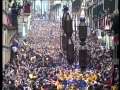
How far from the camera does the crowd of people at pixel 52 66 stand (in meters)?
6.79

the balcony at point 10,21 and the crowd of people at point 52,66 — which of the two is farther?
the crowd of people at point 52,66

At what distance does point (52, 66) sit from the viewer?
22.5 feet

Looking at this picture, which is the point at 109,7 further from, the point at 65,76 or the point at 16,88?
the point at 16,88

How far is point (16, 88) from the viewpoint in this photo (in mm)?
6742

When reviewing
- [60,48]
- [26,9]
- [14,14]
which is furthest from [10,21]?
[60,48]

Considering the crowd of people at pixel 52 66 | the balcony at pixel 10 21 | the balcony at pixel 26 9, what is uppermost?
the balcony at pixel 26 9

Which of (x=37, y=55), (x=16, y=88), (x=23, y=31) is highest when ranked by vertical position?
(x=23, y=31)

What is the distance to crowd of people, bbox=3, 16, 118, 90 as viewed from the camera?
6.79 m

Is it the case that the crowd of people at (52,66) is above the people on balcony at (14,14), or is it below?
below

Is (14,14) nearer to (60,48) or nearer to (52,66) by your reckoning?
(60,48)

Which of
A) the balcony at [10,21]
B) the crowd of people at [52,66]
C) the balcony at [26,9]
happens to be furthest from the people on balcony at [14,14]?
the crowd of people at [52,66]

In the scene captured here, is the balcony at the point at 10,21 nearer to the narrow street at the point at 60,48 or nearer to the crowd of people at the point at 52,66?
the narrow street at the point at 60,48

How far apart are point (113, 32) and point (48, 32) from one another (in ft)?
3.75

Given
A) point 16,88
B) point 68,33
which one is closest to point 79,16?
point 68,33
